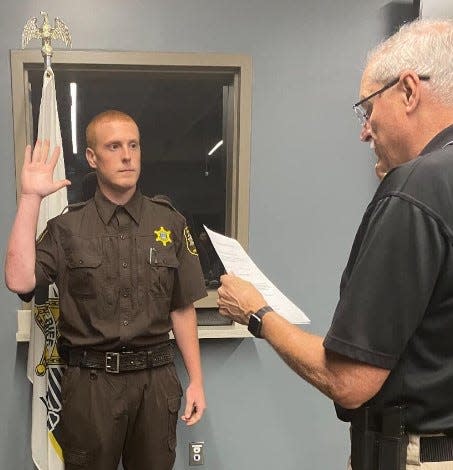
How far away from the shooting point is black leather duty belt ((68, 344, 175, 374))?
1.66 m

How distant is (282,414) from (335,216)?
97 centimetres

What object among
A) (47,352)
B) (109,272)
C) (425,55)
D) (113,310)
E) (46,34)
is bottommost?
(47,352)

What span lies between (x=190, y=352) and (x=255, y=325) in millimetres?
880

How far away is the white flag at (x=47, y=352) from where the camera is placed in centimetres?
187

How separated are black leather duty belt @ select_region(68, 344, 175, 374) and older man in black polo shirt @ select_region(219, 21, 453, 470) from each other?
0.81 m

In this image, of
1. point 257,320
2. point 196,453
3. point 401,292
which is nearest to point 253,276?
point 257,320

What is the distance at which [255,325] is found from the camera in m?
1.03

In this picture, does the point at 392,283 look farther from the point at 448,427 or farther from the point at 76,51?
the point at 76,51

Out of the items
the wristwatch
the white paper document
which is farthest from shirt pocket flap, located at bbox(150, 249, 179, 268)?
the wristwatch

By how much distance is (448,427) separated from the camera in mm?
881

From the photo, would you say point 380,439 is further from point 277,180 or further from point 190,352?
point 277,180

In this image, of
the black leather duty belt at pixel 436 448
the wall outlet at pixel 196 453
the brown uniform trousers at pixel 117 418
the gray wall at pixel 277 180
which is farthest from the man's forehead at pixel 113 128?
the wall outlet at pixel 196 453

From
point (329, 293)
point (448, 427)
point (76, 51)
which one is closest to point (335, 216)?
point (329, 293)

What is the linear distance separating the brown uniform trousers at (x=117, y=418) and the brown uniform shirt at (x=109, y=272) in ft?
0.39
